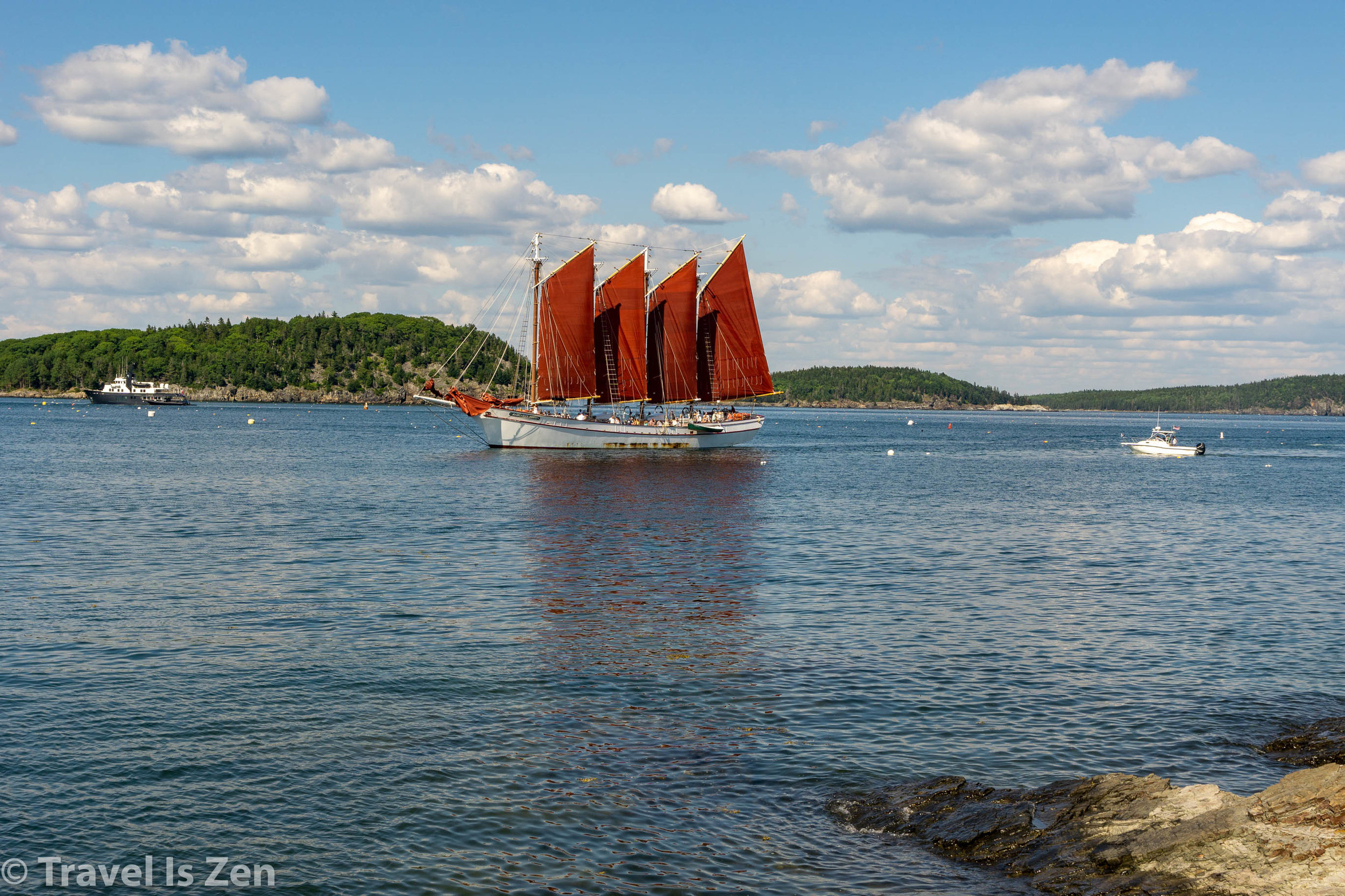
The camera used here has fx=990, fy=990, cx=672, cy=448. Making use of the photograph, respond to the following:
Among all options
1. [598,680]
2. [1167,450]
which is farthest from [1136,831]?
[1167,450]

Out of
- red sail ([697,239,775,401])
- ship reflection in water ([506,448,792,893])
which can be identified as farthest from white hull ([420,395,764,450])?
ship reflection in water ([506,448,792,893])

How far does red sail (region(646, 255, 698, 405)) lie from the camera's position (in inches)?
4309

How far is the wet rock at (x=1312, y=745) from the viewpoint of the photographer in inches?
693

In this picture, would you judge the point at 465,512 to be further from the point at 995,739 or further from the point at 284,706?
the point at 995,739

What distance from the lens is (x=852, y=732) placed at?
19.1 meters

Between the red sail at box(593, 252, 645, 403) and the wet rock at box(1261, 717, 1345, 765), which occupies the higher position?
the red sail at box(593, 252, 645, 403)

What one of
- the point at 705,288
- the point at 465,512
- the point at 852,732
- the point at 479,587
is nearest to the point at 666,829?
the point at 852,732

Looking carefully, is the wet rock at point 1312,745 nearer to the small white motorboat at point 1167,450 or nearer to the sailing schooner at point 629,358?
the sailing schooner at point 629,358

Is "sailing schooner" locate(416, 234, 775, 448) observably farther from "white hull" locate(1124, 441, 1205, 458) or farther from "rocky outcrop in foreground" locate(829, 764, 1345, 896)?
"rocky outcrop in foreground" locate(829, 764, 1345, 896)

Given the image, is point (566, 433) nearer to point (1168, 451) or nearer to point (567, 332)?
point (567, 332)

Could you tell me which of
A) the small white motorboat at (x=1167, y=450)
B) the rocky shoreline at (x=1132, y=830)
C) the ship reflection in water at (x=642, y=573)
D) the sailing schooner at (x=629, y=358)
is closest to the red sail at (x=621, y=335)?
the sailing schooner at (x=629, y=358)

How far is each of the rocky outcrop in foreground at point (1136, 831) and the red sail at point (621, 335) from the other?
9149 centimetres

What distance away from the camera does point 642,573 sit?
37.2 meters

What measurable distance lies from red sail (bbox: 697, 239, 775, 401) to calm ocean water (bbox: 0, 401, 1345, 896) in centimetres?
5860
